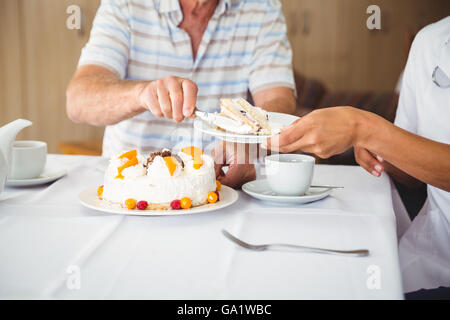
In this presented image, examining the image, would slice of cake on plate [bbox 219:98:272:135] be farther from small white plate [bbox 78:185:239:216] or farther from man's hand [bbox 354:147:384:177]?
man's hand [bbox 354:147:384:177]

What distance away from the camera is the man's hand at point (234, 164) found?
3.68ft

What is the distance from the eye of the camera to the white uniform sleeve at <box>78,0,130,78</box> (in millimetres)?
1618

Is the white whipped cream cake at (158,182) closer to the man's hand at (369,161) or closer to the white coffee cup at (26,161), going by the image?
the white coffee cup at (26,161)

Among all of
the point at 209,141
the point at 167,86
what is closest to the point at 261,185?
the point at 167,86

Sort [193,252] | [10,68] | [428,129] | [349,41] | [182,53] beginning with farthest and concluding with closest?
1. [349,41]
2. [10,68]
3. [182,53]
4. [428,129]
5. [193,252]

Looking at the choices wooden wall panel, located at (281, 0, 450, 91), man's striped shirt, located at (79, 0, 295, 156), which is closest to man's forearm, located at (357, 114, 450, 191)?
man's striped shirt, located at (79, 0, 295, 156)

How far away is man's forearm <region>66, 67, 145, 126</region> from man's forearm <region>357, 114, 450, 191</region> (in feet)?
2.05

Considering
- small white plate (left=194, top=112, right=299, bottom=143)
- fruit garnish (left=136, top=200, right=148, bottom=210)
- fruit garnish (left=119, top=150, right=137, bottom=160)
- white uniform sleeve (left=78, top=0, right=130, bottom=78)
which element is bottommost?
fruit garnish (left=136, top=200, right=148, bottom=210)

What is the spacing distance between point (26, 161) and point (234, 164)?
1.69 ft

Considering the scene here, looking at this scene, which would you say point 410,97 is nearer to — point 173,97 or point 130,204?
point 173,97

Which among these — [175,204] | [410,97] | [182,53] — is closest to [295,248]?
[175,204]

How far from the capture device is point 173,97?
1.07 meters

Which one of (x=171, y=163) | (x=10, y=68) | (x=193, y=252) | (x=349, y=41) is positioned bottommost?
(x=193, y=252)
